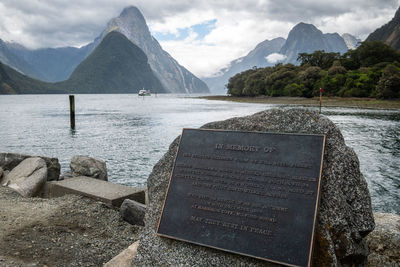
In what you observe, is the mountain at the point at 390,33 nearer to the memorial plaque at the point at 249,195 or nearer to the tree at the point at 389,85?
the tree at the point at 389,85

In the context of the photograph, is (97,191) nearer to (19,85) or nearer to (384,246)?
(384,246)

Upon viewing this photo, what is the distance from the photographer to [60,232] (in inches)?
193

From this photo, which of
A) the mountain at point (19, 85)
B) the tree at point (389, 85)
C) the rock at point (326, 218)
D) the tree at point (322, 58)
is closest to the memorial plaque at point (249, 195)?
the rock at point (326, 218)

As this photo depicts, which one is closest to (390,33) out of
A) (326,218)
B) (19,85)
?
(326,218)

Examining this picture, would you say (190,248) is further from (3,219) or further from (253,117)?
(3,219)

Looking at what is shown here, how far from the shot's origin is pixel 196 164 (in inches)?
147

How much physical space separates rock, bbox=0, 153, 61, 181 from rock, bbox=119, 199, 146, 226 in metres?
3.74

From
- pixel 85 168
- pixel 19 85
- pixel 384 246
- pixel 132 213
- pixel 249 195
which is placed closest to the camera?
pixel 249 195

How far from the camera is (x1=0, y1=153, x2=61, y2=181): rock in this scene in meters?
8.47

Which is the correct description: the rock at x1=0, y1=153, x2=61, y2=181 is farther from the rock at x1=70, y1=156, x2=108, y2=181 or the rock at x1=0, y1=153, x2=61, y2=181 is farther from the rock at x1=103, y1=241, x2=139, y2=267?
the rock at x1=103, y1=241, x2=139, y2=267

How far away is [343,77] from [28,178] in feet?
218

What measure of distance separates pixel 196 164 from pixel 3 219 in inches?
145

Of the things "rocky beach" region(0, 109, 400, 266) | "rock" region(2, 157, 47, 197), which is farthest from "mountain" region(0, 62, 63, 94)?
"rocky beach" region(0, 109, 400, 266)

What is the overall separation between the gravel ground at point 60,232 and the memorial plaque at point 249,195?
1.68m
